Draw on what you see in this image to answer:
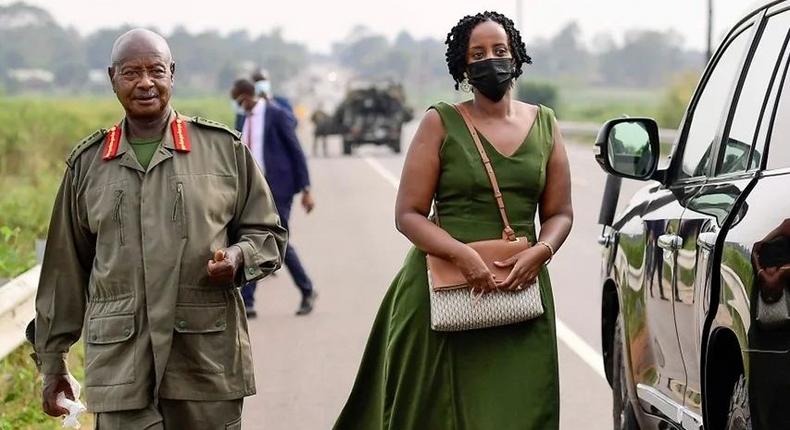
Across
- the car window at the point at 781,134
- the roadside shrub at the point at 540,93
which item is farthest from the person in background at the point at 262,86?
the roadside shrub at the point at 540,93

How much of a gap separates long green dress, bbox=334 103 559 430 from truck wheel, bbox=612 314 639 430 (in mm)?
1252

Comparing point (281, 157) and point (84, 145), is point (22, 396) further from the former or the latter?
point (281, 157)

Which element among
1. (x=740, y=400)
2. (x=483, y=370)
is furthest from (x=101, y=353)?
(x=740, y=400)

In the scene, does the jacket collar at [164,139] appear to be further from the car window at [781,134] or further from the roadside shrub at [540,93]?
the roadside shrub at [540,93]

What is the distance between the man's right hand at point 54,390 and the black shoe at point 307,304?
26.0 feet

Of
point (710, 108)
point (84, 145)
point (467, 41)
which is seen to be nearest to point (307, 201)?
point (710, 108)

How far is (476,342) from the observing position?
608 cm

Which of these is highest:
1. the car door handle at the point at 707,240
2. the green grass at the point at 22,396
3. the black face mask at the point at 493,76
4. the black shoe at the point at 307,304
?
the black face mask at the point at 493,76

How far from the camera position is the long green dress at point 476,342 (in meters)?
6.01

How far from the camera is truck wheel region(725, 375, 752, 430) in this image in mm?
4994

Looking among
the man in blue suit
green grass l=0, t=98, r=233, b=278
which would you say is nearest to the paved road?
the man in blue suit

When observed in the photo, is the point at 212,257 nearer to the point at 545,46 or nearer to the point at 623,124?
the point at 623,124

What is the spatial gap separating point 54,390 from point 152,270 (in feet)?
1.79

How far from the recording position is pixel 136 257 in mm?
5402
